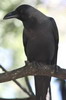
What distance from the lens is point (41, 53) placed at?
1750 millimetres

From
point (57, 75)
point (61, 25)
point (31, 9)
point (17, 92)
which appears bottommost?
point (17, 92)

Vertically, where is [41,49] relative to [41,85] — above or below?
above

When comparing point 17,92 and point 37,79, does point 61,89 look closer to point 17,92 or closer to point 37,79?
point 37,79

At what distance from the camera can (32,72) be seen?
4.70 ft

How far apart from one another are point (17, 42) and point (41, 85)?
1.31ft

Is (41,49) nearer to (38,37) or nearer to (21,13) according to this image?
(38,37)

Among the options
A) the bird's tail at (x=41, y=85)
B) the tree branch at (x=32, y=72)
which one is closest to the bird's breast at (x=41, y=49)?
the bird's tail at (x=41, y=85)

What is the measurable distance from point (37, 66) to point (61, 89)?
1.05 ft

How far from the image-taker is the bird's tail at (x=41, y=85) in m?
1.58

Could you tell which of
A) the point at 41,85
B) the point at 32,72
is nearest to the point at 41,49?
the point at 41,85

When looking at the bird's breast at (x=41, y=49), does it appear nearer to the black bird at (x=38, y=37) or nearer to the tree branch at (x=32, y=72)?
the black bird at (x=38, y=37)

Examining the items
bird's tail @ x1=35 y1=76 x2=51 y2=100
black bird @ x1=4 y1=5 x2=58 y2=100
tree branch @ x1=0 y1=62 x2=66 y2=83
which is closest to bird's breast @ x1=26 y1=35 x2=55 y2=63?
black bird @ x1=4 y1=5 x2=58 y2=100

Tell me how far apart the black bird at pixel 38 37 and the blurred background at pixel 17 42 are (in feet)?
0.42

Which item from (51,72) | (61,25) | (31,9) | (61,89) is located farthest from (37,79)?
(61,25)
